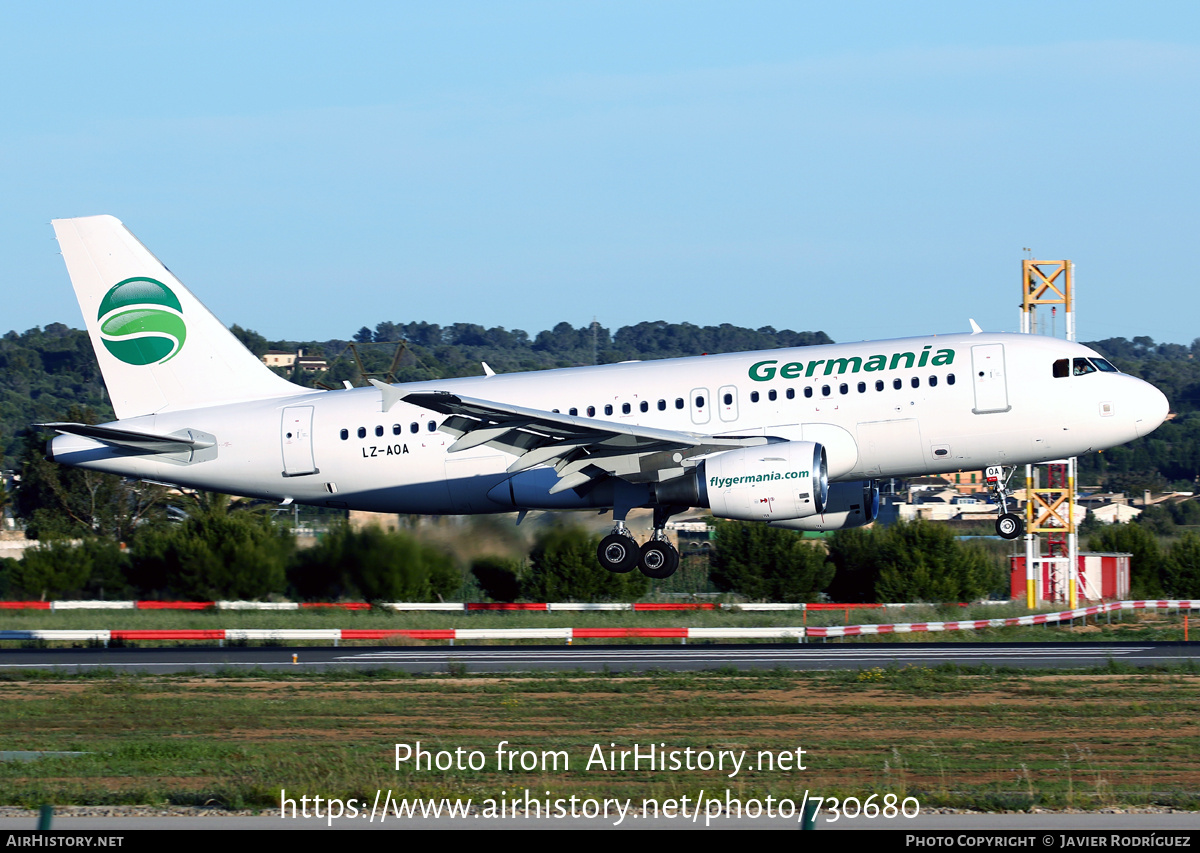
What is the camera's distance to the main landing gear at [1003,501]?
2969 centimetres

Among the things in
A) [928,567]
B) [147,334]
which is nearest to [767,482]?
[147,334]

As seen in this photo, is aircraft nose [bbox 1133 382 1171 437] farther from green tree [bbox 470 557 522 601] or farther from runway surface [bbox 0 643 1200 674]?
green tree [bbox 470 557 522 601]

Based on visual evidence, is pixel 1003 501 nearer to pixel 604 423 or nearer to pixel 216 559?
pixel 604 423

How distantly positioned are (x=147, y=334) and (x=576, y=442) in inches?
461

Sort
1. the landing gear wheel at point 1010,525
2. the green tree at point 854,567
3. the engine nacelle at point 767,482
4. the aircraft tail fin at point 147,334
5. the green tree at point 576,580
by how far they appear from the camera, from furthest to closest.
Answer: the green tree at point 854,567 → the green tree at point 576,580 → the aircraft tail fin at point 147,334 → the landing gear wheel at point 1010,525 → the engine nacelle at point 767,482

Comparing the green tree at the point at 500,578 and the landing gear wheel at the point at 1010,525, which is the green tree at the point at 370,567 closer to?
Answer: the green tree at the point at 500,578

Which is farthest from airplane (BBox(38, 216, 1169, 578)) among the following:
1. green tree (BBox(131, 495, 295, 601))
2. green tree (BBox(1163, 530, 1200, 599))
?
green tree (BBox(1163, 530, 1200, 599))

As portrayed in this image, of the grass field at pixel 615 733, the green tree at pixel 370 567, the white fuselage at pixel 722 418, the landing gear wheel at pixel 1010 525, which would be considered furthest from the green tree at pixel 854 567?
the grass field at pixel 615 733

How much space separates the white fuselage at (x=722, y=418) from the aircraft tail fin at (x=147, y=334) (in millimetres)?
694

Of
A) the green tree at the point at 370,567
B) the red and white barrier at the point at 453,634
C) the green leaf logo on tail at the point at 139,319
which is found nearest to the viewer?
the green leaf logo on tail at the point at 139,319

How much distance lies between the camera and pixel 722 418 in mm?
29703

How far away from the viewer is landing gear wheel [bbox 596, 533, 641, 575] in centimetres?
3053
